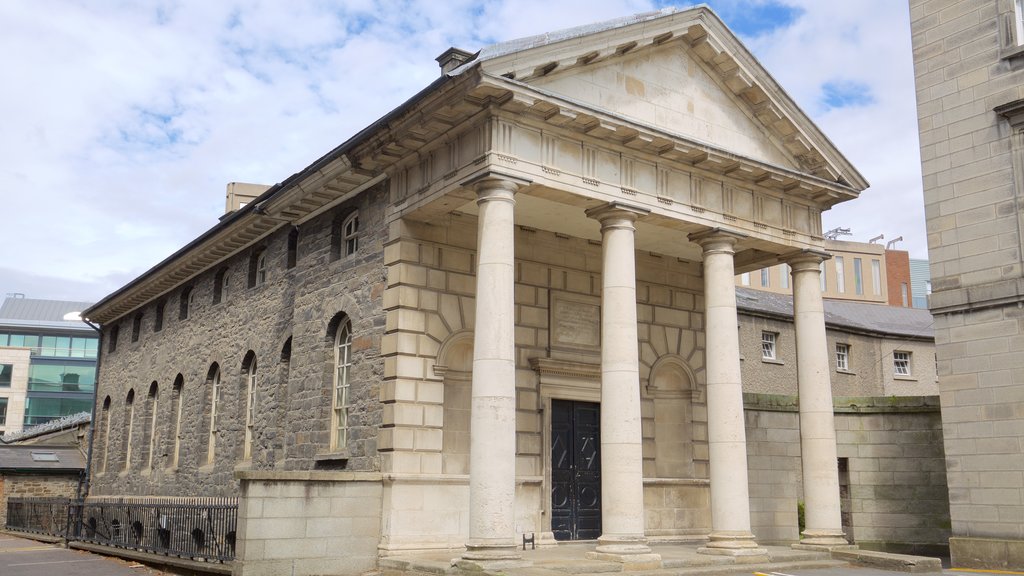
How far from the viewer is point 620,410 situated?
13.9m

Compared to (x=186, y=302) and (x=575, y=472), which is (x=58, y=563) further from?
(x=575, y=472)

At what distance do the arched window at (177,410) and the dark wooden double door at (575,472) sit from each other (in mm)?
12435

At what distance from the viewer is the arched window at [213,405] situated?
23281mm

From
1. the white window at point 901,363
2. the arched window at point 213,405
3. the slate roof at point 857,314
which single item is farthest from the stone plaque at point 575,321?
the white window at point 901,363

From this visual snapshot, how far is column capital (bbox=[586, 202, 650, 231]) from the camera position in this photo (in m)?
14.9

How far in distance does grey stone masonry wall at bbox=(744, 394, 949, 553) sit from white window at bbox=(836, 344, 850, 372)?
1412 centimetres

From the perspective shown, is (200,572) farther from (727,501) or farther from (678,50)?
(678,50)

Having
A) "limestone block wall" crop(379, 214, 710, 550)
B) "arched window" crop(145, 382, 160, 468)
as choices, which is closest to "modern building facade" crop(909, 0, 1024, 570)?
"limestone block wall" crop(379, 214, 710, 550)

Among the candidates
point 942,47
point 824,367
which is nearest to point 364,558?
point 824,367

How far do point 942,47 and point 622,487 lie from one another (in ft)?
34.8

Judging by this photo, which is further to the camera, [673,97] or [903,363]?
[903,363]

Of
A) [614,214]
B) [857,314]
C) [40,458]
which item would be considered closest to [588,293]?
[614,214]

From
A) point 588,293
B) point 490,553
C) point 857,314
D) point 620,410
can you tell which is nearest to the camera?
point 490,553

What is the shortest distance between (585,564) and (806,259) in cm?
808
